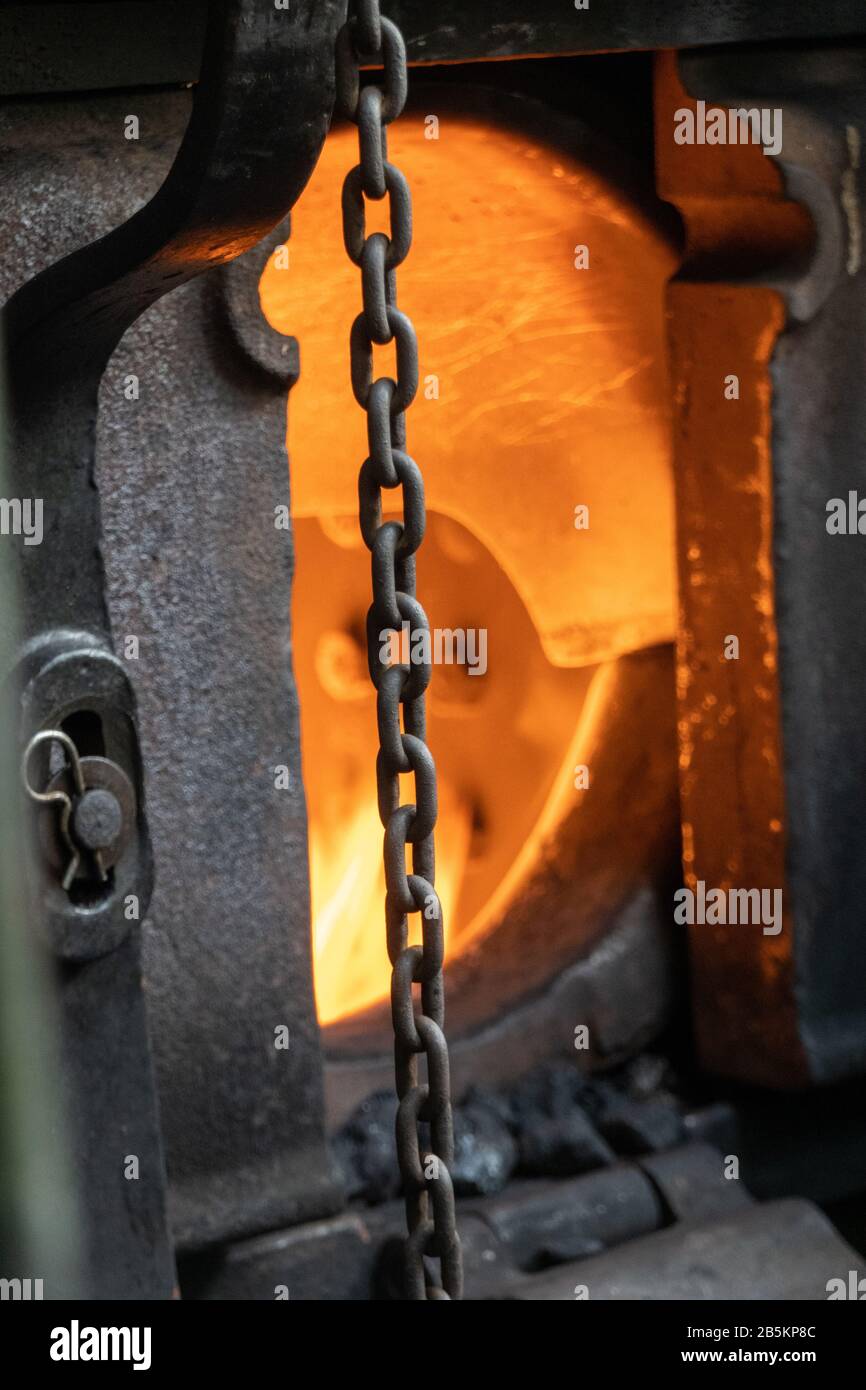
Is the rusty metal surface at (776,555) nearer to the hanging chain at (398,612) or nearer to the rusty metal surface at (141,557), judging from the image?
the rusty metal surface at (141,557)

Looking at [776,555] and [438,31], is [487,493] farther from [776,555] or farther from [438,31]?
[438,31]

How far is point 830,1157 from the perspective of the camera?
3.94 m

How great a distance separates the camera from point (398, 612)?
5.73ft

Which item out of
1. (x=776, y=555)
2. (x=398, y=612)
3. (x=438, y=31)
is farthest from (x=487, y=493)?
(x=398, y=612)

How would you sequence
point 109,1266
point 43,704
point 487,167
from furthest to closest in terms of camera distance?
1. point 487,167
2. point 109,1266
3. point 43,704

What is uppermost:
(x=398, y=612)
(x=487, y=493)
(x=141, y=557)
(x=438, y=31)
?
(x=438, y=31)

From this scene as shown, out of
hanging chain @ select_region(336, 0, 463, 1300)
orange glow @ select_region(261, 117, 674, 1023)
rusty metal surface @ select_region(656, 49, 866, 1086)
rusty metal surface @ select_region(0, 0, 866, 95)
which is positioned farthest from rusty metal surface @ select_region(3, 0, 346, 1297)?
rusty metal surface @ select_region(656, 49, 866, 1086)

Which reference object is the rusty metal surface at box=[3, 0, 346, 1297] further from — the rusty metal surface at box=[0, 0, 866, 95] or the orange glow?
the orange glow

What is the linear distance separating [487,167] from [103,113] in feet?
2.90

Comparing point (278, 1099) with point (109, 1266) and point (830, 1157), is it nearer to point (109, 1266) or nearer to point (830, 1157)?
point (109, 1266)

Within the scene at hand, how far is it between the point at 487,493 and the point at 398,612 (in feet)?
6.99

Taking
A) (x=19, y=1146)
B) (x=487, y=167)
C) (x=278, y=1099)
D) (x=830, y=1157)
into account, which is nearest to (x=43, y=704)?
(x=19, y=1146)

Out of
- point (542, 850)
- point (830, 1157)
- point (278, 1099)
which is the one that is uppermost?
point (542, 850)

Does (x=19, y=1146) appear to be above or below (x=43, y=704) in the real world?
below
